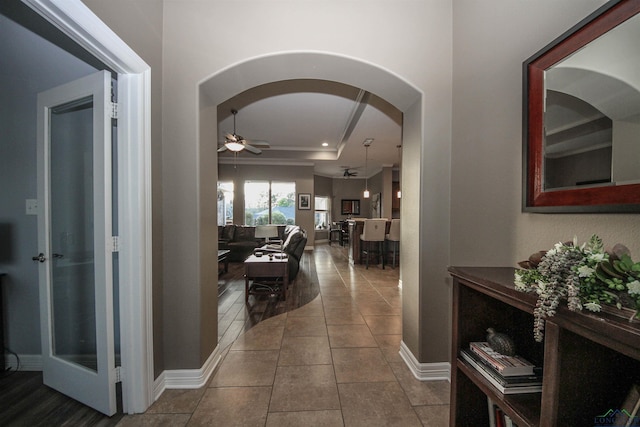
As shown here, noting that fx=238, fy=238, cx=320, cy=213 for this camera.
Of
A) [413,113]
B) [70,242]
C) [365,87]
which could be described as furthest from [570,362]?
[70,242]

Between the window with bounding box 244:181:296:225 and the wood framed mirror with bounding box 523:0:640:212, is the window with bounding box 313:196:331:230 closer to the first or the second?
the window with bounding box 244:181:296:225

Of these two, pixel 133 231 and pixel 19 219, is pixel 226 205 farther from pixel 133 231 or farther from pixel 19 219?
pixel 133 231

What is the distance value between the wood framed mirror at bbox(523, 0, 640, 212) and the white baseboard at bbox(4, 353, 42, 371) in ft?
12.1

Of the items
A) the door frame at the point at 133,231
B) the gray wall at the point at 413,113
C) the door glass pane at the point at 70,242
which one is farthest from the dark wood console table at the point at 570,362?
the door glass pane at the point at 70,242

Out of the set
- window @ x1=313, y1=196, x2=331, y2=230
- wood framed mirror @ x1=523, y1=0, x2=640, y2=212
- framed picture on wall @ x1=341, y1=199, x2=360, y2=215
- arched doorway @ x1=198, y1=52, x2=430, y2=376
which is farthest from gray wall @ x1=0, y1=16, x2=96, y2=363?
framed picture on wall @ x1=341, y1=199, x2=360, y2=215

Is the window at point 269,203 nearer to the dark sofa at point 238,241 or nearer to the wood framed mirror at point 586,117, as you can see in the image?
the dark sofa at point 238,241

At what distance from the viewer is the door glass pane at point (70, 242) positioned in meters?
1.71

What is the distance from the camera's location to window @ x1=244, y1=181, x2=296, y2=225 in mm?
8562

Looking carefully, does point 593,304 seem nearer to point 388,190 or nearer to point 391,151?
point 391,151

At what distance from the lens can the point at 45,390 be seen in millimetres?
1761

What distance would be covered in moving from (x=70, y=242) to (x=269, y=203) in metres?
6.90

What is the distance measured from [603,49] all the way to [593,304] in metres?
0.92

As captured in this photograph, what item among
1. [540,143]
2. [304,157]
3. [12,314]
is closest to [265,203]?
[304,157]

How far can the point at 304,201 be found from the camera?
8.48m
